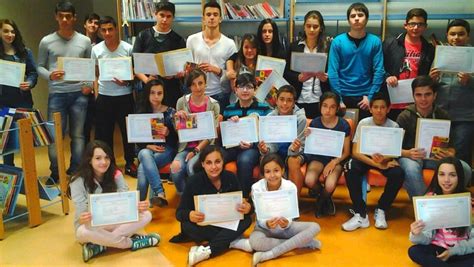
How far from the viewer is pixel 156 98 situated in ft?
12.5

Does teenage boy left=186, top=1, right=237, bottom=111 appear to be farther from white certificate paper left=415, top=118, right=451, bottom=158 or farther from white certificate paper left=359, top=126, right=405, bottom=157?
white certificate paper left=415, top=118, right=451, bottom=158

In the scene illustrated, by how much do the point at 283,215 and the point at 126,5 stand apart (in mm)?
3423

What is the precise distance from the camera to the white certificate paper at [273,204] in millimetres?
2887

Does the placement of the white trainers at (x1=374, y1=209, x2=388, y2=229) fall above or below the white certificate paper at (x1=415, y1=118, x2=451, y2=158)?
below

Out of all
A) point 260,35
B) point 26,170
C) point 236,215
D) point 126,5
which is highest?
point 126,5

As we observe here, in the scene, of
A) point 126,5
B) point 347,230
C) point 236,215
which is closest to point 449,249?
point 347,230

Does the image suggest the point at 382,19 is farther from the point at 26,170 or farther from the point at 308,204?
the point at 26,170

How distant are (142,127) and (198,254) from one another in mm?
1303

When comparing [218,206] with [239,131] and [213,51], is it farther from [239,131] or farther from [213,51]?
[213,51]

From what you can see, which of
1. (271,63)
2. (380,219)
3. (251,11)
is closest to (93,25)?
(251,11)

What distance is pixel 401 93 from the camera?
12.3 feet

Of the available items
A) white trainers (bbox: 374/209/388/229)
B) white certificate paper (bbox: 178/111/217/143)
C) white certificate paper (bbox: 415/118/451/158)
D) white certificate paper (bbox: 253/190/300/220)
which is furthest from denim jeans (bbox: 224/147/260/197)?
white certificate paper (bbox: 415/118/451/158)

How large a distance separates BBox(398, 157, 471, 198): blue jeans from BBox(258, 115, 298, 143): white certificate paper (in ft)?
2.80

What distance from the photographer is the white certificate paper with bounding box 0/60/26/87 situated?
12.6 ft
